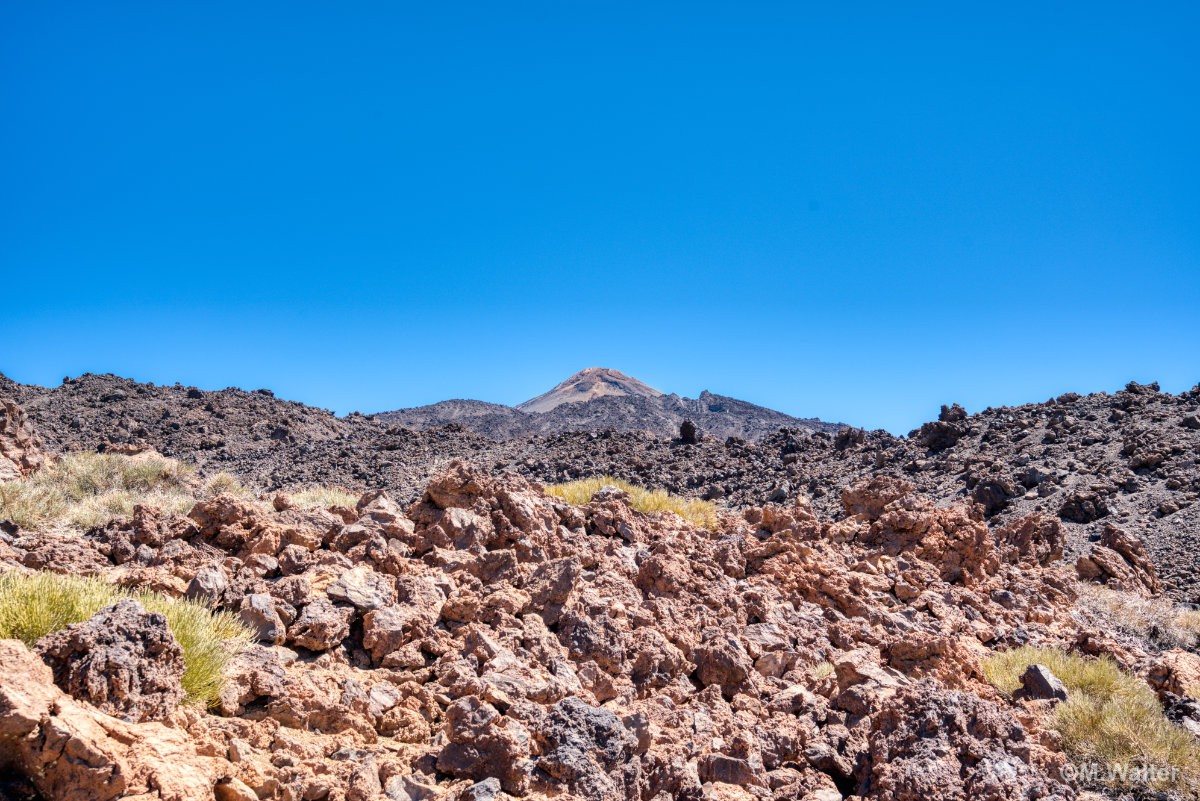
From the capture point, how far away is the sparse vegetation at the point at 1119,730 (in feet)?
15.0

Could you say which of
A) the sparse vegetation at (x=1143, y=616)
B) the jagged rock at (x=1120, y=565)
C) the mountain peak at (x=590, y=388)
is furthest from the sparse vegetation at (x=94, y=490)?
the mountain peak at (x=590, y=388)

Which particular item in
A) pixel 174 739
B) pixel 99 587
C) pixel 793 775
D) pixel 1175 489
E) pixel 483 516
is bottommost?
pixel 793 775

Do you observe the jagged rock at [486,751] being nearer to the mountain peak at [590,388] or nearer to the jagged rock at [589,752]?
the jagged rock at [589,752]

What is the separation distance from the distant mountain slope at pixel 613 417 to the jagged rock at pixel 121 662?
37.3 meters

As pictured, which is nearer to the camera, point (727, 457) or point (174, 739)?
point (174, 739)

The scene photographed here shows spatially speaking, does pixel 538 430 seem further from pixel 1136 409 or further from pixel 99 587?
pixel 99 587

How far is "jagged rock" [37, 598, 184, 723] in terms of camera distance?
123 inches

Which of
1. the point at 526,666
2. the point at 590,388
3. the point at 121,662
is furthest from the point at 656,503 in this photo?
the point at 590,388

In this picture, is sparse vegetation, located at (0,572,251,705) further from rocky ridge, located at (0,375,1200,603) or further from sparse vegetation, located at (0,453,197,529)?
rocky ridge, located at (0,375,1200,603)

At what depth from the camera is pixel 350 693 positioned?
13.1ft

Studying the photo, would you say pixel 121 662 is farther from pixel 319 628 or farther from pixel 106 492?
pixel 106 492

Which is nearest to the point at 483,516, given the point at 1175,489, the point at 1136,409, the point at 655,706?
the point at 655,706

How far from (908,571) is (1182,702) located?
2.82m

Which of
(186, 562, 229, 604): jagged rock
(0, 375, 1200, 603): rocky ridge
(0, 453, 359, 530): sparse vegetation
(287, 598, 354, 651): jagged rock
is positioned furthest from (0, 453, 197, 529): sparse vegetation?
(287, 598, 354, 651): jagged rock
